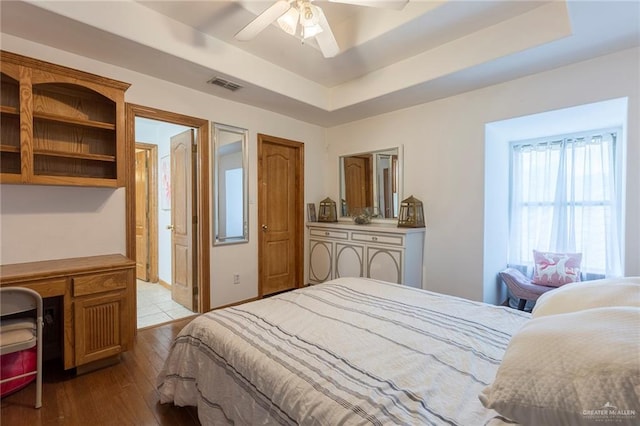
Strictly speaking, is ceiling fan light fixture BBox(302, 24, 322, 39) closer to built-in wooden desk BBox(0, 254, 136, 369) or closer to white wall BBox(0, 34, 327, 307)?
white wall BBox(0, 34, 327, 307)

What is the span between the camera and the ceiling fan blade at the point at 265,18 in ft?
6.09

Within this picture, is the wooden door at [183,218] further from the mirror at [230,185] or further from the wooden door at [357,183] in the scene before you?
the wooden door at [357,183]

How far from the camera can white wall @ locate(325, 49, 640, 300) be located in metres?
2.29

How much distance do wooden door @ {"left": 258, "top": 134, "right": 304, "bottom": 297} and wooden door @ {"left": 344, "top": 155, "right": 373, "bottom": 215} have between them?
2.21ft

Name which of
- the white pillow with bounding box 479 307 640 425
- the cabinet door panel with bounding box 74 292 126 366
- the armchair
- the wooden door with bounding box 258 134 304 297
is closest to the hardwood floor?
the cabinet door panel with bounding box 74 292 126 366

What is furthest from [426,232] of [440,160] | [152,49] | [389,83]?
[152,49]

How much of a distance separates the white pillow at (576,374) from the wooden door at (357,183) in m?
3.29

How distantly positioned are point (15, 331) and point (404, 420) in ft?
7.22

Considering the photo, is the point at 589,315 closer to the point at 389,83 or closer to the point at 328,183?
the point at 389,83

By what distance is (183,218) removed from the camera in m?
3.43

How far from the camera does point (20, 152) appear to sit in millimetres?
1983

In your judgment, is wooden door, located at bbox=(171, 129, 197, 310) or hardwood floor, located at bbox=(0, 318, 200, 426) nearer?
hardwood floor, located at bbox=(0, 318, 200, 426)

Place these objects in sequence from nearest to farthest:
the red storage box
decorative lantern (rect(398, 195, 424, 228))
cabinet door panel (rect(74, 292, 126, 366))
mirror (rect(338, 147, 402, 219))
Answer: the red storage box → cabinet door panel (rect(74, 292, 126, 366)) → decorative lantern (rect(398, 195, 424, 228)) → mirror (rect(338, 147, 402, 219))

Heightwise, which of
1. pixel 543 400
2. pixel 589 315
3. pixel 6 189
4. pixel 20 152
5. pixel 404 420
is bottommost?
pixel 404 420
